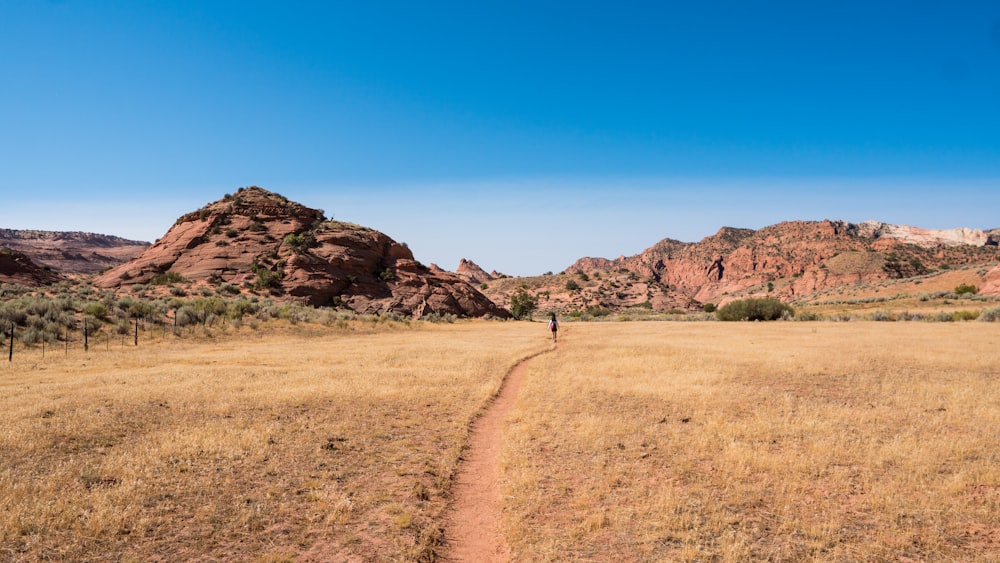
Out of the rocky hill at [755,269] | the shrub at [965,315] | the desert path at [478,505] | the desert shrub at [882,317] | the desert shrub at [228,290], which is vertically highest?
the rocky hill at [755,269]

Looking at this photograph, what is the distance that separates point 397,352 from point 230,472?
16.5 m

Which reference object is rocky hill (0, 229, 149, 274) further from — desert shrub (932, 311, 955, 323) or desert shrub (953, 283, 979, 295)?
desert shrub (953, 283, 979, 295)

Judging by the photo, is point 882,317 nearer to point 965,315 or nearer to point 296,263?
point 965,315

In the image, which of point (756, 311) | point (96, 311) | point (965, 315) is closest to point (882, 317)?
point (965, 315)

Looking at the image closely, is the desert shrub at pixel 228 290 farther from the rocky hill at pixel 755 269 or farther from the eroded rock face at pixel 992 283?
the eroded rock face at pixel 992 283

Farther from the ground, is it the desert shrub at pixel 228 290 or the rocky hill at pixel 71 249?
the rocky hill at pixel 71 249

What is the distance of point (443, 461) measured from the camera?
32.2 feet

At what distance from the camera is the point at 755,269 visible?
485ft

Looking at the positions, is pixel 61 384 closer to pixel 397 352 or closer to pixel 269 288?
pixel 397 352

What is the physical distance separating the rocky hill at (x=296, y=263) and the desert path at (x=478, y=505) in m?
45.2

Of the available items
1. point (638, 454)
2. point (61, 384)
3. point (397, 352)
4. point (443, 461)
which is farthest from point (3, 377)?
point (638, 454)

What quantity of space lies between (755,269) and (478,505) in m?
160

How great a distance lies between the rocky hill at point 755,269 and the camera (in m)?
111

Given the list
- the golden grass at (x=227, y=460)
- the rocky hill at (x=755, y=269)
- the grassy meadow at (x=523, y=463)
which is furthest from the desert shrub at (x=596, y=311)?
the golden grass at (x=227, y=460)
